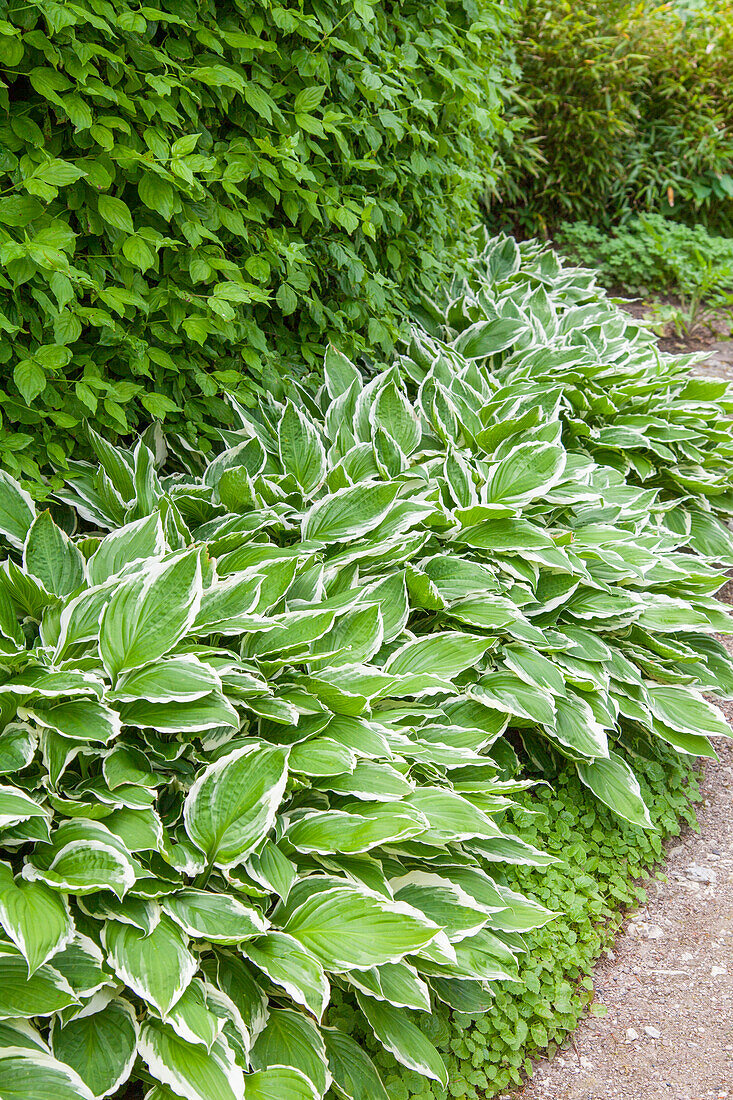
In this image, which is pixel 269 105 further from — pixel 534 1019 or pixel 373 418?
pixel 534 1019

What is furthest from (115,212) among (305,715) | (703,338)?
(703,338)

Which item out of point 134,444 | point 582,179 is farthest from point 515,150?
point 134,444

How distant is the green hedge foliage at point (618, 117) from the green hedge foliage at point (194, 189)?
8.51 ft

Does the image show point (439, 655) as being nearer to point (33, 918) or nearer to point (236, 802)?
point (236, 802)

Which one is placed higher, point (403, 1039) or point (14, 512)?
point (14, 512)

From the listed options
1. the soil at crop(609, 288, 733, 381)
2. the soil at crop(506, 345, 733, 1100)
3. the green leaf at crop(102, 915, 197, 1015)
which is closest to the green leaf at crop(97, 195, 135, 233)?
the green leaf at crop(102, 915, 197, 1015)

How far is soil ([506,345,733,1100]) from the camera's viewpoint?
1.97 metres

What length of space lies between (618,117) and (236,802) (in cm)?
537

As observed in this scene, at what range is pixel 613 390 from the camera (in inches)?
140

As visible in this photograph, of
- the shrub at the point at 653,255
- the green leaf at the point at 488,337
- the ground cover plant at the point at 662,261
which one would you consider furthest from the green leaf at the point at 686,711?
the shrub at the point at 653,255

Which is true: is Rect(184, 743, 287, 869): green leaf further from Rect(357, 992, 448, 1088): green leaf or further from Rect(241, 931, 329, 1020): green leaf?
Rect(357, 992, 448, 1088): green leaf

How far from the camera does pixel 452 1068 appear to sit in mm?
1896

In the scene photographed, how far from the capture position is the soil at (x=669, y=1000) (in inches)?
77.6

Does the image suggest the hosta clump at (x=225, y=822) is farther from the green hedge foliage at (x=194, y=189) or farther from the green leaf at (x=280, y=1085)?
the green hedge foliage at (x=194, y=189)
